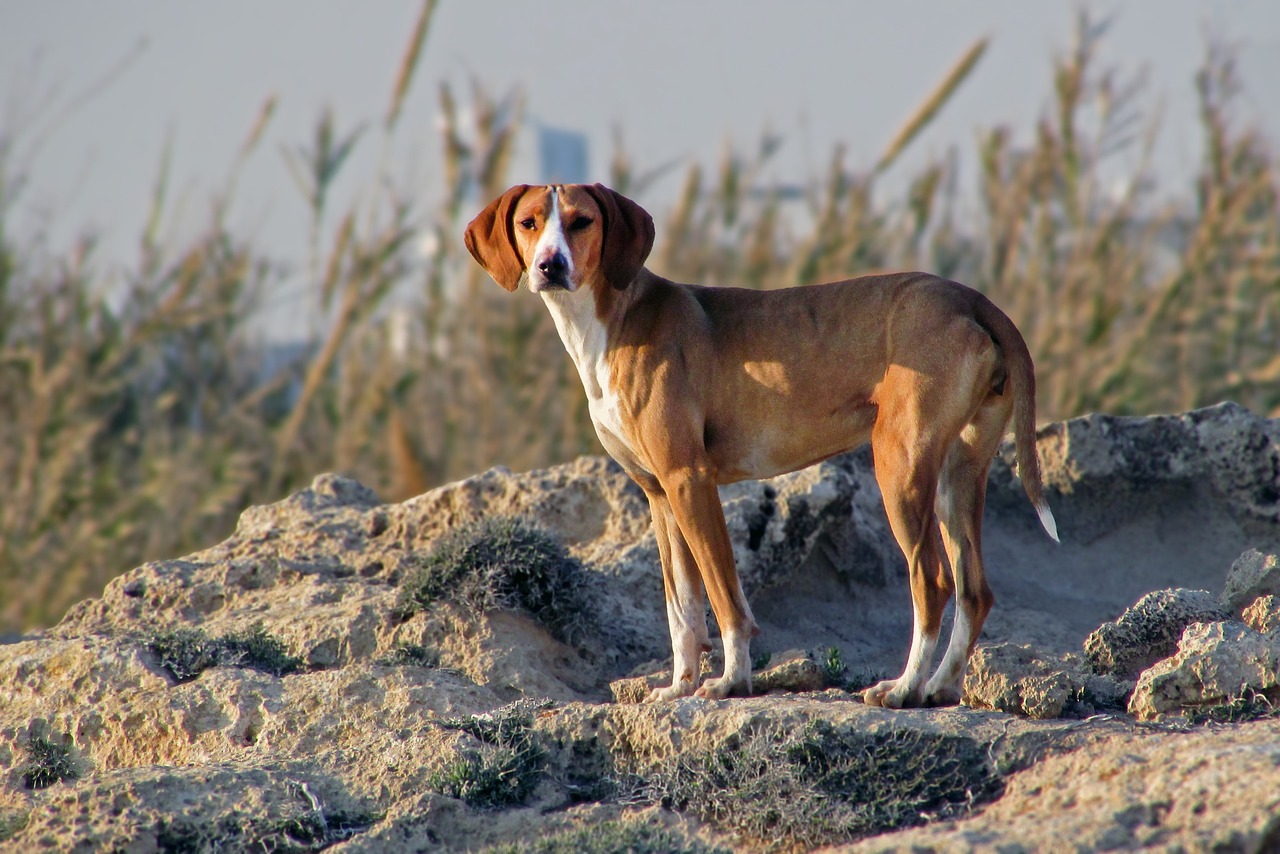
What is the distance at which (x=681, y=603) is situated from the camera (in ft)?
18.8

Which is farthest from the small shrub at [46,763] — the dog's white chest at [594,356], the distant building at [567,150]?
the distant building at [567,150]

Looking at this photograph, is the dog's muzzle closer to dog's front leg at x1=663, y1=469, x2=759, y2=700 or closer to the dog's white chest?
the dog's white chest

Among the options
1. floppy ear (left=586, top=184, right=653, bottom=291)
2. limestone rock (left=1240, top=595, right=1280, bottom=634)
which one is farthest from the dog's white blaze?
limestone rock (left=1240, top=595, right=1280, bottom=634)

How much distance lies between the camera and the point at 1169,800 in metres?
3.90

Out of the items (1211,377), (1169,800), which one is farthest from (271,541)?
(1211,377)

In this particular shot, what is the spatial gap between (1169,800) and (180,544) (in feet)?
24.3

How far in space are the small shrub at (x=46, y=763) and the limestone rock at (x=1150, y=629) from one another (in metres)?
4.21

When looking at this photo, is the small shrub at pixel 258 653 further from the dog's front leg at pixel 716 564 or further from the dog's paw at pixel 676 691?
the dog's front leg at pixel 716 564

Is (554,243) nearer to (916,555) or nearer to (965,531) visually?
(916,555)

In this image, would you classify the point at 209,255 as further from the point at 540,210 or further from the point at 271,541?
the point at 540,210

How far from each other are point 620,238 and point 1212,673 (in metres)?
2.73

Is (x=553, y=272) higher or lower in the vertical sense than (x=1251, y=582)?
higher

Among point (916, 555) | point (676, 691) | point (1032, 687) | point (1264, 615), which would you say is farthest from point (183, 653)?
point (1264, 615)

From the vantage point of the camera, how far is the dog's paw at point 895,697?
5.09 metres
